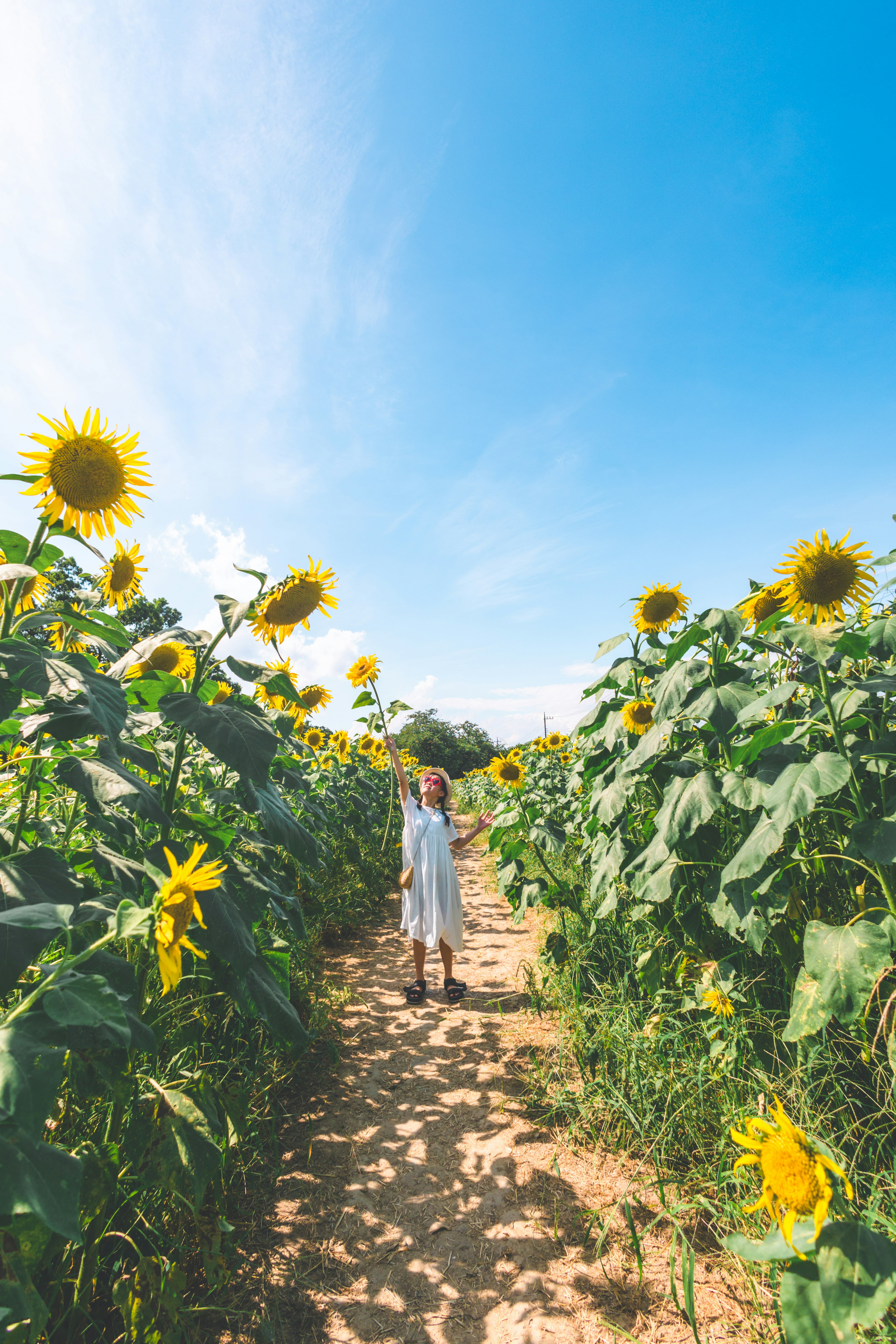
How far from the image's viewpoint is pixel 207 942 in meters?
1.49

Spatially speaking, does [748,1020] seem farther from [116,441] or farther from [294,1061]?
[116,441]

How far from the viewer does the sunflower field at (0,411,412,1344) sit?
980 mm

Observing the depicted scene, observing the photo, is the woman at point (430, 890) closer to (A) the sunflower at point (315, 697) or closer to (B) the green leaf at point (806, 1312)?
(A) the sunflower at point (315, 697)

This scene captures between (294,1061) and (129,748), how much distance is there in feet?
7.75

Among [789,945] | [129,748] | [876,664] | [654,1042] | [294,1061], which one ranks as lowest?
[294,1061]

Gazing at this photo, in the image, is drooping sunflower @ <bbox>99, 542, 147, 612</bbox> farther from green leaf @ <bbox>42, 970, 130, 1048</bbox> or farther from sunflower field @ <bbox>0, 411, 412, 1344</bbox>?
green leaf @ <bbox>42, 970, 130, 1048</bbox>

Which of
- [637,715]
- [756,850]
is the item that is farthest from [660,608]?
[756,850]

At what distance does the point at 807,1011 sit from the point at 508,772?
9.80ft

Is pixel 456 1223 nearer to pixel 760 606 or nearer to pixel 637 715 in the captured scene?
pixel 637 715

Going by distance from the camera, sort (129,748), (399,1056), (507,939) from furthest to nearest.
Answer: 1. (507,939)
2. (399,1056)
3. (129,748)

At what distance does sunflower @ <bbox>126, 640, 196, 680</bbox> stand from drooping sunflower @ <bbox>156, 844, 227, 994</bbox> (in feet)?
3.00

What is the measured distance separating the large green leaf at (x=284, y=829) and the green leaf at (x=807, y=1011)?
1.47m

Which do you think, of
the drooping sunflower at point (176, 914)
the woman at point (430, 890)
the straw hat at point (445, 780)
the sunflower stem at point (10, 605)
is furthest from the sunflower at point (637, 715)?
the sunflower stem at point (10, 605)

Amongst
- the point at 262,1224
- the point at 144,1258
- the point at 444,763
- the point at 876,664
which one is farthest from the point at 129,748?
the point at 444,763
